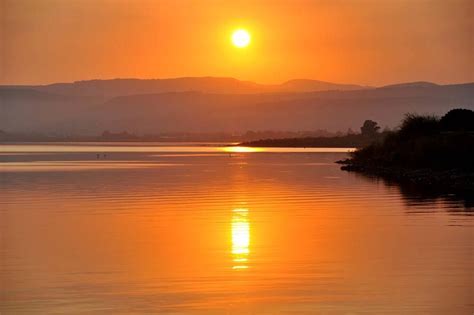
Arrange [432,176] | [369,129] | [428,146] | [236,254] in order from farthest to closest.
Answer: [369,129] < [428,146] < [432,176] < [236,254]

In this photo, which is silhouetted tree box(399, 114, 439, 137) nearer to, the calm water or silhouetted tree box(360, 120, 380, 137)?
the calm water

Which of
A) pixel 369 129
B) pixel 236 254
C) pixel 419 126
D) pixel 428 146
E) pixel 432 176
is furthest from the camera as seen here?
pixel 369 129

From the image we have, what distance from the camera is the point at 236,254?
19.9 metres

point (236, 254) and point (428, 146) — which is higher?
point (428, 146)

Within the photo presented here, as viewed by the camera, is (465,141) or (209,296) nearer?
(209,296)

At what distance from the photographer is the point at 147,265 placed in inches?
725

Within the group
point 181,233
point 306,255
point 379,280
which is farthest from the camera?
point 181,233

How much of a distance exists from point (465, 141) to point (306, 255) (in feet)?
107

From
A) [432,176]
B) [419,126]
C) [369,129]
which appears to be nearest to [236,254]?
[432,176]

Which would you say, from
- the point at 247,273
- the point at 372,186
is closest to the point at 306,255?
the point at 247,273

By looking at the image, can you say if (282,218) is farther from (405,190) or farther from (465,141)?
(465,141)

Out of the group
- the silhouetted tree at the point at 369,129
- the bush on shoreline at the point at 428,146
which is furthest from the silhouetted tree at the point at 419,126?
the silhouetted tree at the point at 369,129

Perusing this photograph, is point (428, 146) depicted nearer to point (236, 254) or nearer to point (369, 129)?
point (236, 254)

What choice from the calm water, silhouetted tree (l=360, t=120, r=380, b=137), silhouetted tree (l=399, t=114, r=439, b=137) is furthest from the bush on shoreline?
silhouetted tree (l=360, t=120, r=380, b=137)
